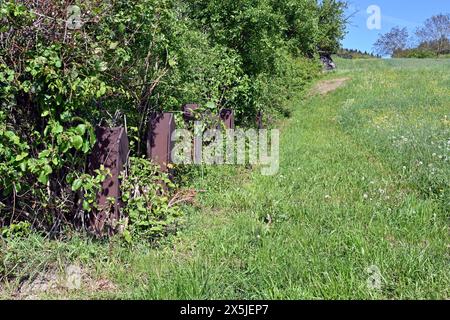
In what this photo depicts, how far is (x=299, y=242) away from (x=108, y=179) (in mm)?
1558

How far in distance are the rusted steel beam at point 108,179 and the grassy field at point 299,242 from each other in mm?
181

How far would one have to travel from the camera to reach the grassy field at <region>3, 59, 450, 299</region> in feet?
7.19

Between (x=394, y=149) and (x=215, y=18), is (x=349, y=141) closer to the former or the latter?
(x=394, y=149)

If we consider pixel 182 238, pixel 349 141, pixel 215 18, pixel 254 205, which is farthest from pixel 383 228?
pixel 215 18

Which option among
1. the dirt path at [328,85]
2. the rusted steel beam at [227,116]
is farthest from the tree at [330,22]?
the rusted steel beam at [227,116]

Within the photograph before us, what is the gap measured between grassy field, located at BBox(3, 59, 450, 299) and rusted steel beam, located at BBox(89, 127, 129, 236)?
18cm

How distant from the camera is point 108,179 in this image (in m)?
2.74

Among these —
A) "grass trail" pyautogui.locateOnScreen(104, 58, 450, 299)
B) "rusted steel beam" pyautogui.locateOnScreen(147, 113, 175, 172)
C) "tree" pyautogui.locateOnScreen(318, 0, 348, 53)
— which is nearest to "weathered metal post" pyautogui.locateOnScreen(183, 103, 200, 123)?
"rusted steel beam" pyautogui.locateOnScreen(147, 113, 175, 172)

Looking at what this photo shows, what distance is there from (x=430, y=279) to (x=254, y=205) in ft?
5.79

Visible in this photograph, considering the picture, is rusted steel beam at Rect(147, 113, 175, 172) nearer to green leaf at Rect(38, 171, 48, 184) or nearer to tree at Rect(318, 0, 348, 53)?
green leaf at Rect(38, 171, 48, 184)

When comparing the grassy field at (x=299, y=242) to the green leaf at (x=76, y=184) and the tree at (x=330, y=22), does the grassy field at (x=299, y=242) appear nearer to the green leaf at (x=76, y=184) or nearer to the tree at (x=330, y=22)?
the green leaf at (x=76, y=184)

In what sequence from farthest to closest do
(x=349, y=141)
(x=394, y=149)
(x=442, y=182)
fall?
(x=349, y=141)
(x=394, y=149)
(x=442, y=182)

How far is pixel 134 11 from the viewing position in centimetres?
300

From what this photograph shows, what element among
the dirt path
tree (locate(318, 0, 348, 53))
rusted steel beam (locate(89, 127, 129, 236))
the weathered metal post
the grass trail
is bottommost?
the grass trail
